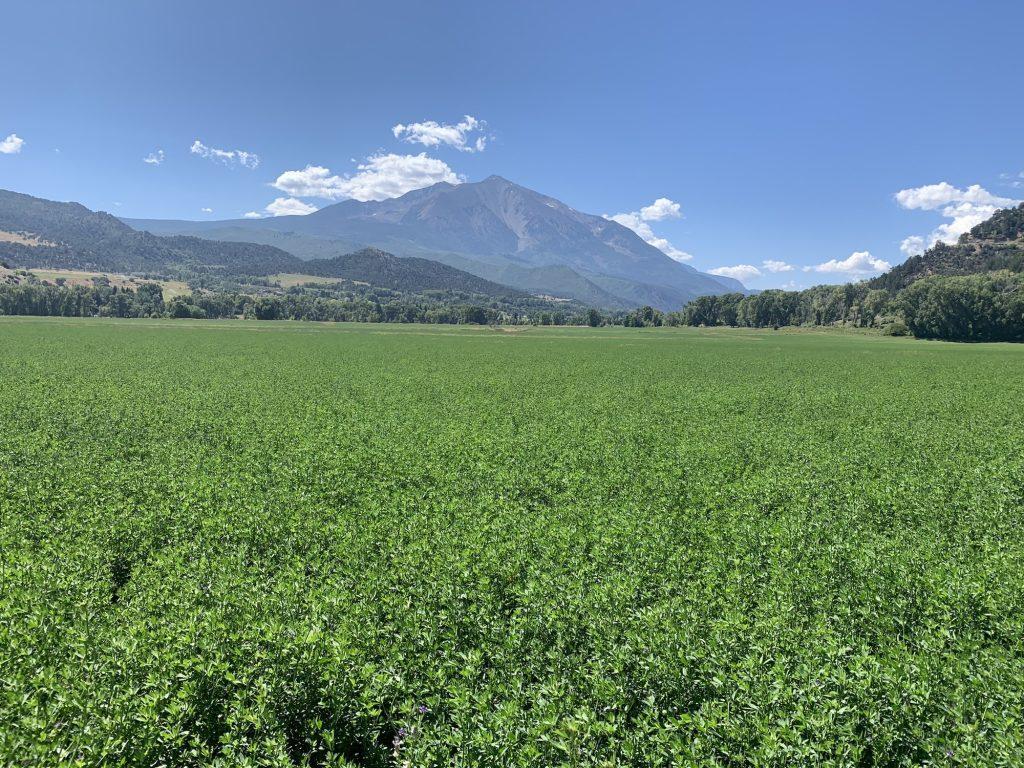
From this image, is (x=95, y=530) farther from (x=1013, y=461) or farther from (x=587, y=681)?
(x=1013, y=461)

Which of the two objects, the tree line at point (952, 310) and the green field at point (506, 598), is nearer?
the green field at point (506, 598)

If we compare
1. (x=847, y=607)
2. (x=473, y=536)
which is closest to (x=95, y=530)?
(x=473, y=536)

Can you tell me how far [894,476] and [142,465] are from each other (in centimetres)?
2392

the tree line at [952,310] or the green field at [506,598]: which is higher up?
the tree line at [952,310]

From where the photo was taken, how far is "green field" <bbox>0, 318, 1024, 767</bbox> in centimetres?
575

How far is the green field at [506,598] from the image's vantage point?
5.75 metres

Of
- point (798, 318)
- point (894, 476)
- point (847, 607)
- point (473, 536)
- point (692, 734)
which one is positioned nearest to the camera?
point (692, 734)

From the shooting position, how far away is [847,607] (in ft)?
27.9

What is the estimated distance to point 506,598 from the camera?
30.4ft

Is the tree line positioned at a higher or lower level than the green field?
higher

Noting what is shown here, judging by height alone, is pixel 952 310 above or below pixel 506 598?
above

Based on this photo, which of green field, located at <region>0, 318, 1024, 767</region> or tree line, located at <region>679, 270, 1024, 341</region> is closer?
green field, located at <region>0, 318, 1024, 767</region>

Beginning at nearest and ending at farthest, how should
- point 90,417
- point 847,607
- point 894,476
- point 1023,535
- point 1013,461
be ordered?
point 847,607, point 1023,535, point 894,476, point 1013,461, point 90,417

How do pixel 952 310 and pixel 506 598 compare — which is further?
pixel 952 310
